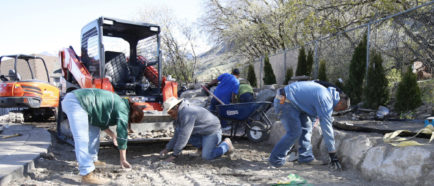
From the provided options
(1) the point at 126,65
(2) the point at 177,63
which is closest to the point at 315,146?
(1) the point at 126,65

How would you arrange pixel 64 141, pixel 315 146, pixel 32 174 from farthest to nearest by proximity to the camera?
pixel 64 141 → pixel 315 146 → pixel 32 174

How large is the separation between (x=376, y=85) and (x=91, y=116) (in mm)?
5856

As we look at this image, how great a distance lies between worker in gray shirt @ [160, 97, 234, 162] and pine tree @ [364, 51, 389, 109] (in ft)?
13.2

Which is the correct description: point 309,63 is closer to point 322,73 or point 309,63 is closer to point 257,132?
point 322,73

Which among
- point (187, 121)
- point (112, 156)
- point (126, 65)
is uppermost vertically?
point (126, 65)

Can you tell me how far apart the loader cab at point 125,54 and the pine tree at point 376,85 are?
4690 millimetres

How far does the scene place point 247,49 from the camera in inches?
770

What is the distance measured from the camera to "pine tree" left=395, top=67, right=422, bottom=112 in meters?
6.32

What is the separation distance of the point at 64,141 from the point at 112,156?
1439 millimetres

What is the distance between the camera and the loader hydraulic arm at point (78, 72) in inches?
251

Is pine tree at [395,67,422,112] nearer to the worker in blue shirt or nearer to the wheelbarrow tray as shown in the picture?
the wheelbarrow tray

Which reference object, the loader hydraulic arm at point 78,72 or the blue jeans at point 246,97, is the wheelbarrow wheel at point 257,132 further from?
the loader hydraulic arm at point 78,72

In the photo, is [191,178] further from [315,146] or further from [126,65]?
[126,65]

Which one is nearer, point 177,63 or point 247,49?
point 247,49
